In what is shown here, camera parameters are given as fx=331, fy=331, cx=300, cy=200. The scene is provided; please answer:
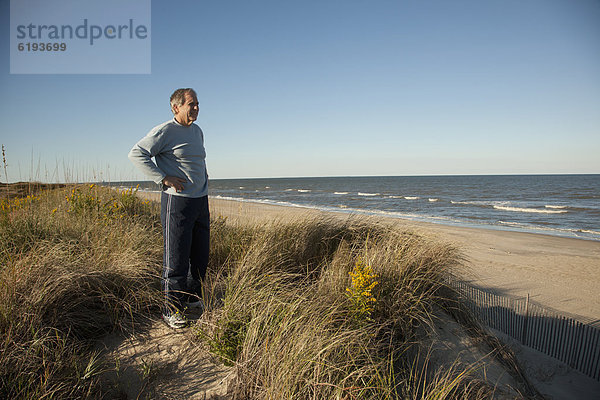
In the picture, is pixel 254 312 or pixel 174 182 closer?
pixel 254 312

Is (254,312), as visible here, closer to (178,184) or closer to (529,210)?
(178,184)

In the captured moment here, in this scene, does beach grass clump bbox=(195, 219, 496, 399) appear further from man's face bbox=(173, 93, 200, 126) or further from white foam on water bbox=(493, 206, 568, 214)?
white foam on water bbox=(493, 206, 568, 214)

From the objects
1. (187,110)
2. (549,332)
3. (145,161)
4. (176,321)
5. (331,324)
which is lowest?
(549,332)

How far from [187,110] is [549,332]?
510cm

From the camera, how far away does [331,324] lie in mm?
2525

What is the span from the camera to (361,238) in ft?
15.6

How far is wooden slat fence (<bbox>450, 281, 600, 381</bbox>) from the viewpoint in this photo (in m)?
3.93

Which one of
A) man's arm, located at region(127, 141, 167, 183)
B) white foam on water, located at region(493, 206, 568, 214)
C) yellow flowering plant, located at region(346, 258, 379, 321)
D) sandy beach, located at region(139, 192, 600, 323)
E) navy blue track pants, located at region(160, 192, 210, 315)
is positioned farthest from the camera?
white foam on water, located at region(493, 206, 568, 214)

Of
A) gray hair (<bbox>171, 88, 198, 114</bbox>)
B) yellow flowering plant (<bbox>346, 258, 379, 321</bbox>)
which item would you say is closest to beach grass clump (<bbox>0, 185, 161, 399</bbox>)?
gray hair (<bbox>171, 88, 198, 114</bbox>)

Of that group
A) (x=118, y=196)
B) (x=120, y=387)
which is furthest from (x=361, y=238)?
(x=118, y=196)

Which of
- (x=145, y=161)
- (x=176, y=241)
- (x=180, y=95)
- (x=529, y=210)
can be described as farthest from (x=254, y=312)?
(x=529, y=210)

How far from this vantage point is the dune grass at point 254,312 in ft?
6.64

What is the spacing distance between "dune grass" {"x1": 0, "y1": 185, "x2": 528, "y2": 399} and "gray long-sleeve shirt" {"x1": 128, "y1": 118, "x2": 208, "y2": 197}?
92 cm

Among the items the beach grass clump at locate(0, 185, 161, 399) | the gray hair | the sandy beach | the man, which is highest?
the gray hair
